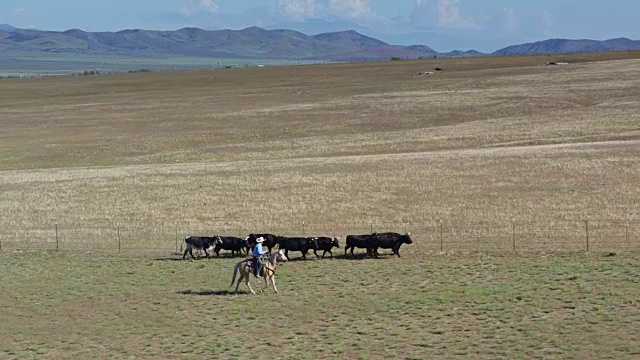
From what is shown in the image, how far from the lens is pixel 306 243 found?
3188 centimetres

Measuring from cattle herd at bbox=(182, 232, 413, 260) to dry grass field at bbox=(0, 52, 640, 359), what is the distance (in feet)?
2.78

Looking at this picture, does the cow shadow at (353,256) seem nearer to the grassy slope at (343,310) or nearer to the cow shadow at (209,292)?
the grassy slope at (343,310)

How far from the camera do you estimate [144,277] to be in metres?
29.4

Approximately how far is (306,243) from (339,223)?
24.7 ft

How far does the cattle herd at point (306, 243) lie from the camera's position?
31.7 meters

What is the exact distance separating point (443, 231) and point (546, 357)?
55.5 ft

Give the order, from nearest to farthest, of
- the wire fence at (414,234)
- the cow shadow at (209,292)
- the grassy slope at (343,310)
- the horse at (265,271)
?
the grassy slope at (343,310)
the horse at (265,271)
the cow shadow at (209,292)
the wire fence at (414,234)

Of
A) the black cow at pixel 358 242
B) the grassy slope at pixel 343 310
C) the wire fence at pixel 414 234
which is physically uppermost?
the black cow at pixel 358 242

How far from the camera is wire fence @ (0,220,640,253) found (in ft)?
107

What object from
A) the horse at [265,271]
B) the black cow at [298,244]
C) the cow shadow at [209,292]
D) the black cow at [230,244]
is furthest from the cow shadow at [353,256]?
the cow shadow at [209,292]

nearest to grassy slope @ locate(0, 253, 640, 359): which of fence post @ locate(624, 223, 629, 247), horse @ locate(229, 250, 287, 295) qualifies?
horse @ locate(229, 250, 287, 295)

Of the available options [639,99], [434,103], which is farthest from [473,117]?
[639,99]

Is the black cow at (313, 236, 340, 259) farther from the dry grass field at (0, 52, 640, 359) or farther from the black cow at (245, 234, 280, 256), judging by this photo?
the black cow at (245, 234, 280, 256)

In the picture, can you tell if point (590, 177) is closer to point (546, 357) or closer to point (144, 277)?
point (144, 277)
